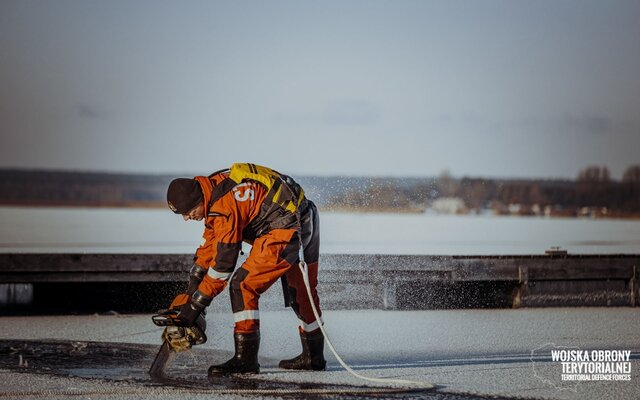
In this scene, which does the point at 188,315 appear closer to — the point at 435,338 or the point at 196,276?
the point at 196,276

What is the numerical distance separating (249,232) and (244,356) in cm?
83

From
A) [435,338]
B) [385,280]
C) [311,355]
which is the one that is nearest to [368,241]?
[385,280]

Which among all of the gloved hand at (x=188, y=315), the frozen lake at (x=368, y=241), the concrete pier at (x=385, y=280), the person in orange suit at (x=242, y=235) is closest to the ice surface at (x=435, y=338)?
the concrete pier at (x=385, y=280)

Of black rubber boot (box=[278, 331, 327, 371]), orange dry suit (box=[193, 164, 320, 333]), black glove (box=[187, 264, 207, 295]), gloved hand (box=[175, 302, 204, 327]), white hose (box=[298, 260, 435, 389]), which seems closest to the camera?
white hose (box=[298, 260, 435, 389])

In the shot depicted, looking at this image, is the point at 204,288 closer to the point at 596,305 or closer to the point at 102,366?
the point at 102,366

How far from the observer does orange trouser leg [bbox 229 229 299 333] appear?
6.51 meters

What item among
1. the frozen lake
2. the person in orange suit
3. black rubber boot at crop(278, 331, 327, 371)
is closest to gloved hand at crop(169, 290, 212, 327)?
the person in orange suit

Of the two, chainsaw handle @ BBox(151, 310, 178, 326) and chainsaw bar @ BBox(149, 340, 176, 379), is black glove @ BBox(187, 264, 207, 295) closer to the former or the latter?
chainsaw handle @ BBox(151, 310, 178, 326)

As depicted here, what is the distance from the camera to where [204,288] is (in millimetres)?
6453

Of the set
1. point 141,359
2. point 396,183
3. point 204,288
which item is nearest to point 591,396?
point 204,288

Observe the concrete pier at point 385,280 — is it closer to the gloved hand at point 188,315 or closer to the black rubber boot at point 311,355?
the black rubber boot at point 311,355

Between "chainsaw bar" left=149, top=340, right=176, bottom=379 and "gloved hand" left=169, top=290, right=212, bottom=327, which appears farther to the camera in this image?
"chainsaw bar" left=149, top=340, right=176, bottom=379

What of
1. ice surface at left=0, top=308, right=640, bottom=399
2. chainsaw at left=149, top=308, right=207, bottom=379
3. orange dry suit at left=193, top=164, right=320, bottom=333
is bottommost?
ice surface at left=0, top=308, right=640, bottom=399

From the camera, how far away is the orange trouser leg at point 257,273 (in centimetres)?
651
